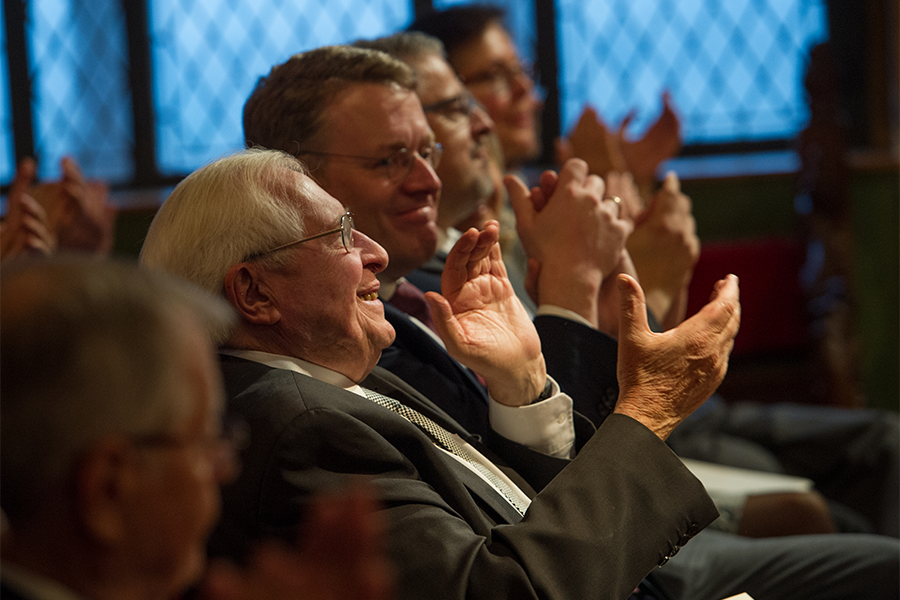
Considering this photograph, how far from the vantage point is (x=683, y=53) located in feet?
15.9

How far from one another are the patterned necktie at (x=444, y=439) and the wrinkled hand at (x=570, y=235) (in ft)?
1.57

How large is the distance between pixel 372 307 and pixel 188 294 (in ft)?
2.36

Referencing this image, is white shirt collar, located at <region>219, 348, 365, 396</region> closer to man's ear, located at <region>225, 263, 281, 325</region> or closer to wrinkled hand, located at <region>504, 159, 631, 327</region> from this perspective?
man's ear, located at <region>225, 263, 281, 325</region>

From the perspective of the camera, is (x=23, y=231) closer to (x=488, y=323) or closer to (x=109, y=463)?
(x=488, y=323)

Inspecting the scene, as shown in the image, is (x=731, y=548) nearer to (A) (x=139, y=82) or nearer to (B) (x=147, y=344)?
(B) (x=147, y=344)

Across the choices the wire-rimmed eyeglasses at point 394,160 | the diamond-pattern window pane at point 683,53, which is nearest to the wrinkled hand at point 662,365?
the wire-rimmed eyeglasses at point 394,160

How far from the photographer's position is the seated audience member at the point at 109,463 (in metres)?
0.70

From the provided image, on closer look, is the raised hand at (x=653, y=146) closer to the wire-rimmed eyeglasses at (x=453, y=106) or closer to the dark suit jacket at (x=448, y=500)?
the wire-rimmed eyeglasses at (x=453, y=106)

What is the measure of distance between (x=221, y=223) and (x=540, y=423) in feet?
2.11

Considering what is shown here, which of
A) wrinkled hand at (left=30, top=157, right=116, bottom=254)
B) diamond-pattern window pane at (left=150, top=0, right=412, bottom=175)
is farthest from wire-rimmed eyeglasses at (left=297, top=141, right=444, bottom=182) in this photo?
diamond-pattern window pane at (left=150, top=0, right=412, bottom=175)

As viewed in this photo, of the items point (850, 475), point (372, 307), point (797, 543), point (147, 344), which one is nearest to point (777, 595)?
point (797, 543)

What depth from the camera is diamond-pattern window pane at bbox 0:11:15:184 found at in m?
4.40

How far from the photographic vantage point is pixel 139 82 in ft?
14.9

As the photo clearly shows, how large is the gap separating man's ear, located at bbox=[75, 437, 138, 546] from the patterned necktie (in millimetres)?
800
